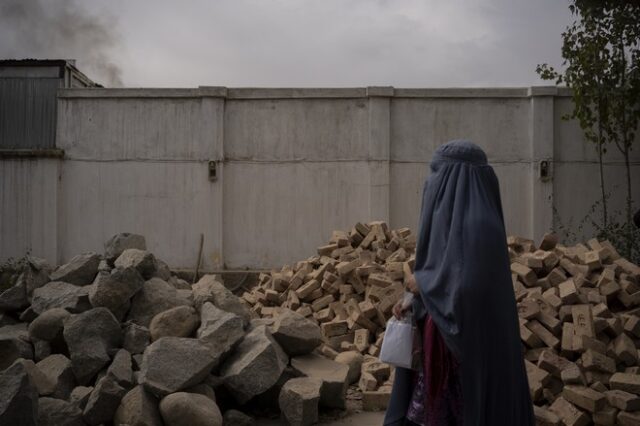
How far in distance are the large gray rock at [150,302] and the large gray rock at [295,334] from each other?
38.4 inches

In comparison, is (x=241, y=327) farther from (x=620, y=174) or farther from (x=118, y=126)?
(x=620, y=174)

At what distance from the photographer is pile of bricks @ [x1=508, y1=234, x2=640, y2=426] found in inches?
206

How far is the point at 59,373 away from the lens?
5102 millimetres

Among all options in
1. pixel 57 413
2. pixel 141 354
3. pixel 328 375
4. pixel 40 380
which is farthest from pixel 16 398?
pixel 328 375

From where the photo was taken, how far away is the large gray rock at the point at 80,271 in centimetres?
642

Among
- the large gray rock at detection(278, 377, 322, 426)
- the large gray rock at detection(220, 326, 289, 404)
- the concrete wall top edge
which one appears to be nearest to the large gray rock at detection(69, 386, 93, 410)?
the large gray rock at detection(220, 326, 289, 404)

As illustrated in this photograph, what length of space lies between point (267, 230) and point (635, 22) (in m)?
7.48

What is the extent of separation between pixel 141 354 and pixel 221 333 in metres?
0.73

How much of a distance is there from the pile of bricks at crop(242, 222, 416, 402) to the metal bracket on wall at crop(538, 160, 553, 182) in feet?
14.1

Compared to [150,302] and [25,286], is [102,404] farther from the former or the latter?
[25,286]

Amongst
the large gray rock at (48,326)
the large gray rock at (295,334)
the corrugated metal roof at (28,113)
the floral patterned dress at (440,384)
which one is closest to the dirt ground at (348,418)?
the large gray rock at (295,334)

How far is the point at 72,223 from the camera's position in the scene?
12.3 metres

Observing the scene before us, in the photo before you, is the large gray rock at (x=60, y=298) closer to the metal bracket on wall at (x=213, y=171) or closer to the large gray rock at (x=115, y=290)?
the large gray rock at (x=115, y=290)

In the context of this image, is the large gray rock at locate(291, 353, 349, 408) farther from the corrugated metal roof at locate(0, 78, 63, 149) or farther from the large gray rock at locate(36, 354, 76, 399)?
the corrugated metal roof at locate(0, 78, 63, 149)
